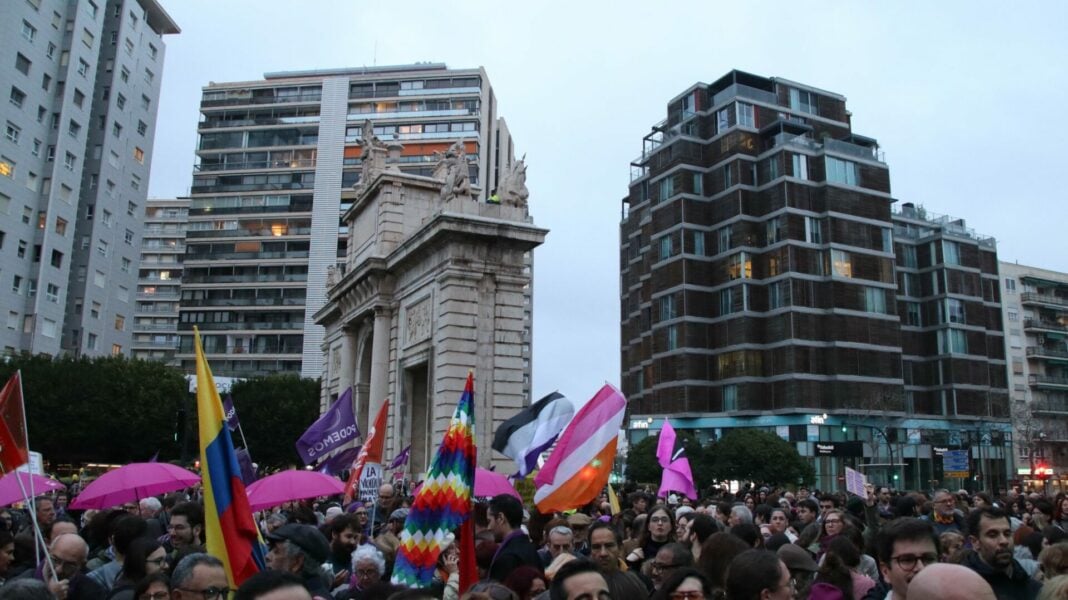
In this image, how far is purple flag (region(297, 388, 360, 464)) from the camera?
16.2 meters

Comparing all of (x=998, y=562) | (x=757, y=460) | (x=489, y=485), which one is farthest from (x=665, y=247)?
(x=998, y=562)

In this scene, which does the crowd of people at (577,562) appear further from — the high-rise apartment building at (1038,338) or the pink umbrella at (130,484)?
the high-rise apartment building at (1038,338)

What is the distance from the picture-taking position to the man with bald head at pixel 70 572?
20.4ft

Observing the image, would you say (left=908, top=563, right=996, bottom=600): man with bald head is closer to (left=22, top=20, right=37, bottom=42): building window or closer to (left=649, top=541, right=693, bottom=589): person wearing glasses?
(left=649, top=541, right=693, bottom=589): person wearing glasses

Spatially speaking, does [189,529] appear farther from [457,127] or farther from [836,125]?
[457,127]

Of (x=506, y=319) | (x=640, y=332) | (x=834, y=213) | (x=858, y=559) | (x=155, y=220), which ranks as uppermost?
(x=155, y=220)

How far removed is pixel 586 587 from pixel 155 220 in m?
108

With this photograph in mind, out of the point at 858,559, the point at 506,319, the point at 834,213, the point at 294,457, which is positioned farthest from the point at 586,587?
the point at 834,213

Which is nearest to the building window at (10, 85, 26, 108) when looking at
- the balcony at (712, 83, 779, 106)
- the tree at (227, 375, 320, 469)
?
the tree at (227, 375, 320, 469)

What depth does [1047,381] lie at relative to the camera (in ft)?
287

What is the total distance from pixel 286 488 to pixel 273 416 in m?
47.3

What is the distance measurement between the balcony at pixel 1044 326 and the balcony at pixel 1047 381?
4.82 m

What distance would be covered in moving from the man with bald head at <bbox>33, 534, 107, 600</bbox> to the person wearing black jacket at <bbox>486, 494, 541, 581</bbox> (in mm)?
2939

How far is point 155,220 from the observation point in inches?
4040
